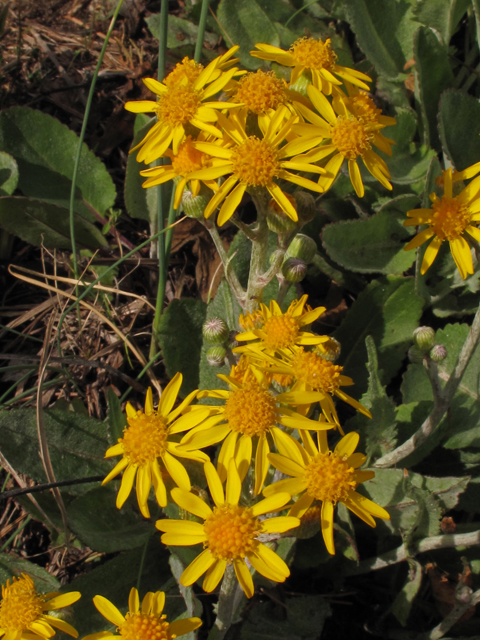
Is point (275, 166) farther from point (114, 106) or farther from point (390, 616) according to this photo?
point (114, 106)

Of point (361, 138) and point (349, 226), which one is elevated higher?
point (361, 138)

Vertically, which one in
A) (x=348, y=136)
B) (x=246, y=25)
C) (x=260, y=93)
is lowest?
(x=348, y=136)

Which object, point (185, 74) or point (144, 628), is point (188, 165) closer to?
point (185, 74)

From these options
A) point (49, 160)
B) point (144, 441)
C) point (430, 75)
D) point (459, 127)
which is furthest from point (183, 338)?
point (430, 75)

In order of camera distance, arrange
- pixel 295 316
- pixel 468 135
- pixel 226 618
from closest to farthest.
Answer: pixel 226 618 → pixel 295 316 → pixel 468 135

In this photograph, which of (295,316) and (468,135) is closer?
(295,316)

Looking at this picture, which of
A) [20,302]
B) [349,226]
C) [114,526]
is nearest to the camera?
[114,526]

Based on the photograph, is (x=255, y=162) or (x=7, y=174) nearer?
(x=255, y=162)

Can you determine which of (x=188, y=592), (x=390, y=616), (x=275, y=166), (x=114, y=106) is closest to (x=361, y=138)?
(x=275, y=166)
